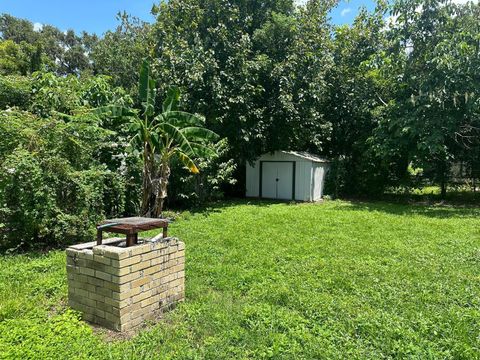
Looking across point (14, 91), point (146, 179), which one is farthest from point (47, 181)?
point (14, 91)

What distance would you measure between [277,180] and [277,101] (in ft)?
11.2

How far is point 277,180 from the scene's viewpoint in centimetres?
1430

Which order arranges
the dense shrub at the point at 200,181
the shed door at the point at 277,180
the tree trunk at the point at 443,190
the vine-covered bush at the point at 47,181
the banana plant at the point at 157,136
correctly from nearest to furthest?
the vine-covered bush at the point at 47,181 → the banana plant at the point at 157,136 → the dense shrub at the point at 200,181 → the shed door at the point at 277,180 → the tree trunk at the point at 443,190

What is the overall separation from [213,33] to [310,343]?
12.6 m

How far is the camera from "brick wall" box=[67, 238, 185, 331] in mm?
3100

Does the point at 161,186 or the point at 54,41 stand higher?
the point at 54,41

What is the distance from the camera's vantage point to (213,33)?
1295 centimetres

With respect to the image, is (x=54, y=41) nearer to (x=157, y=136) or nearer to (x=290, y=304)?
(x=157, y=136)

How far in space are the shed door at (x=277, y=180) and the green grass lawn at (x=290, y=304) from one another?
7.37 meters

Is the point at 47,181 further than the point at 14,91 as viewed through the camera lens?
No

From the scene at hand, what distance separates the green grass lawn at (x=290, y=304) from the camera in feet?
9.20

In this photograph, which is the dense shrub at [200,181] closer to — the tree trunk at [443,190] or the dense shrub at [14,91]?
the dense shrub at [14,91]

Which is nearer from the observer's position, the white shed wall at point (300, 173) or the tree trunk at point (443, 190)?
the white shed wall at point (300, 173)

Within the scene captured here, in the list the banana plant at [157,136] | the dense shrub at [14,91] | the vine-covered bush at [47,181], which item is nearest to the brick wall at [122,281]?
the vine-covered bush at [47,181]
